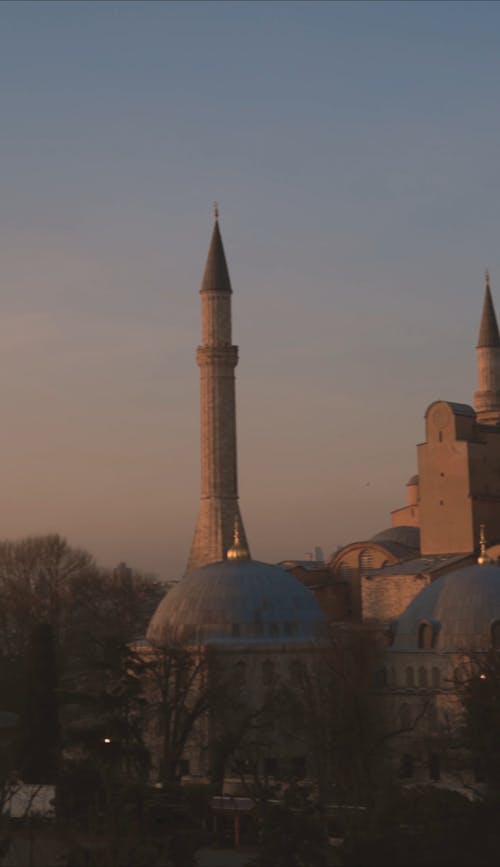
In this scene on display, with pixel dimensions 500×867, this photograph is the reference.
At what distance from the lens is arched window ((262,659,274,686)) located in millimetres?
36688

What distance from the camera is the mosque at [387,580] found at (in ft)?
120

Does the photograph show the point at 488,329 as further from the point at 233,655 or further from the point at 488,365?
the point at 233,655

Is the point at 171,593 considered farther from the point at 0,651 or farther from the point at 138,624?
the point at 138,624

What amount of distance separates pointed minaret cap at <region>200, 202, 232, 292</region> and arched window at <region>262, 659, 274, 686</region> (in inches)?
836

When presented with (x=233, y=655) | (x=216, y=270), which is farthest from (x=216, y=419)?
(x=233, y=655)

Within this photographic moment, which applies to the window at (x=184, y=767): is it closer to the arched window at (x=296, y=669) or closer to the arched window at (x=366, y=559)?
the arched window at (x=296, y=669)

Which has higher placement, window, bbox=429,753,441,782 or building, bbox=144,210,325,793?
building, bbox=144,210,325,793

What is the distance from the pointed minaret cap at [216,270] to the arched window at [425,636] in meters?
20.6

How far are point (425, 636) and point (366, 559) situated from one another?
42.4ft

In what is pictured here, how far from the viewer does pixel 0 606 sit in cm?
5559

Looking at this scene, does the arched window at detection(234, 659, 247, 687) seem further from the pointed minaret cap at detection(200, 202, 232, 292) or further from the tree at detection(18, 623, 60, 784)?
the pointed minaret cap at detection(200, 202, 232, 292)

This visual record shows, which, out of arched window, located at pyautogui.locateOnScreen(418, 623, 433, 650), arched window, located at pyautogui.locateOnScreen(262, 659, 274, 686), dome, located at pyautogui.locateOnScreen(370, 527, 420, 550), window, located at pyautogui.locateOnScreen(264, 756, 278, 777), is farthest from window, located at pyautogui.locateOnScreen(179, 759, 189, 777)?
dome, located at pyautogui.locateOnScreen(370, 527, 420, 550)

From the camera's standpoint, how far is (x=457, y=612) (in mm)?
37312

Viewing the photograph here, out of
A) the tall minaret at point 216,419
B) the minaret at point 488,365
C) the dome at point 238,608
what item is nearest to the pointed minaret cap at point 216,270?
the tall minaret at point 216,419
